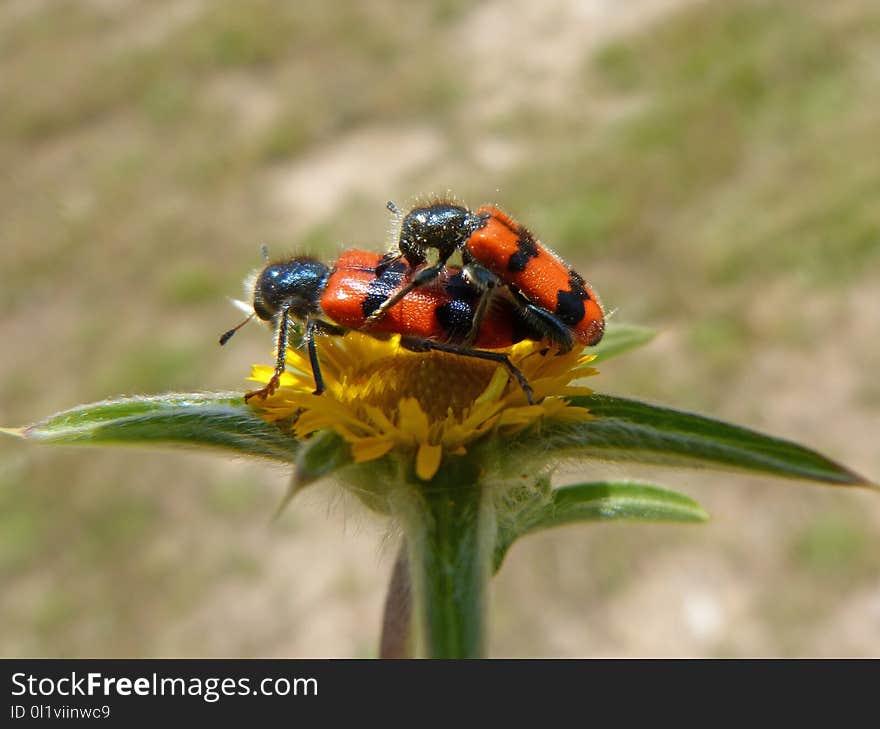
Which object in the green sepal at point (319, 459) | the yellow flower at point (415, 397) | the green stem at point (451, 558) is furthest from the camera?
the yellow flower at point (415, 397)

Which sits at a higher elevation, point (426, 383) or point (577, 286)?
point (577, 286)

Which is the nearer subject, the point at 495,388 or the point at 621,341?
the point at 495,388

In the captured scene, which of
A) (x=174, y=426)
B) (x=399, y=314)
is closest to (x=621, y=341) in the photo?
(x=399, y=314)

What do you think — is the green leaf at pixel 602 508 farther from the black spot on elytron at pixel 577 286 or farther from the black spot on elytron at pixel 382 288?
the black spot on elytron at pixel 382 288

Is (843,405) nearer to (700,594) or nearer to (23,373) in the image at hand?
(700,594)

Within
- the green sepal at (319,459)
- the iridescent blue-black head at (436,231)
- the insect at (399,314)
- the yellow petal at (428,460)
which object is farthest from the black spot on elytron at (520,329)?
the green sepal at (319,459)

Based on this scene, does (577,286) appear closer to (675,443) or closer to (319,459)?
(675,443)
